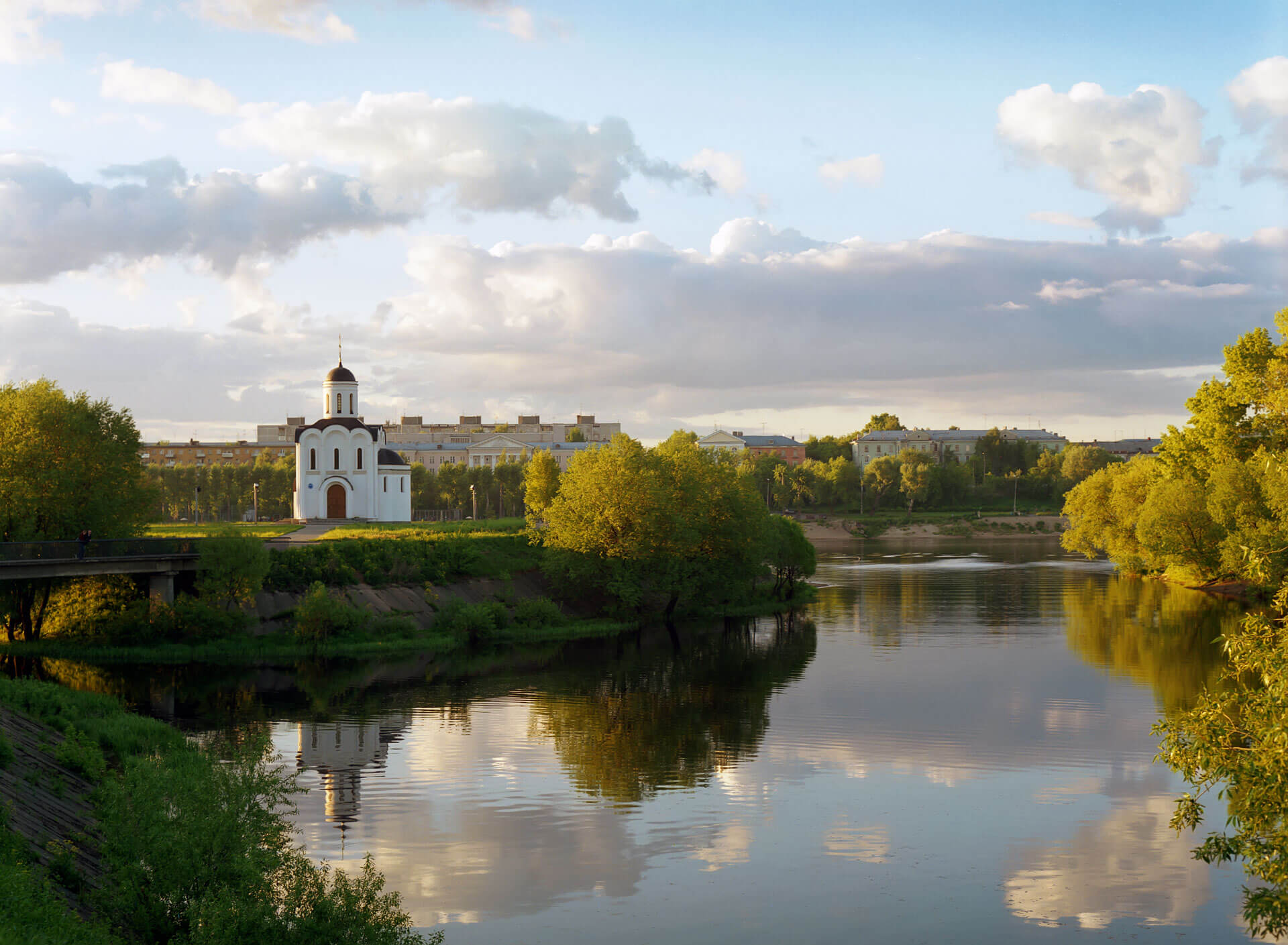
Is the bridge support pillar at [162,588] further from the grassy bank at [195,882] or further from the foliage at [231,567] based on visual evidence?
the grassy bank at [195,882]

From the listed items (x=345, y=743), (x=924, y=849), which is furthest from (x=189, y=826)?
(x=345, y=743)

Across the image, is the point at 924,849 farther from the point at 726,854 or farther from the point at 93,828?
the point at 93,828

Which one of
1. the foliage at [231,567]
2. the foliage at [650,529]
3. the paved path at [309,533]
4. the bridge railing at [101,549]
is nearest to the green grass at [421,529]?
the paved path at [309,533]

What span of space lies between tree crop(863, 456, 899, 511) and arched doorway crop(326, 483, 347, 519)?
93.3 metres

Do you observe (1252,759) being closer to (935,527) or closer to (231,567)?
(231,567)

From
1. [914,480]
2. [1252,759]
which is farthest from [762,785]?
[914,480]

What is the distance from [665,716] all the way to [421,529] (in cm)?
3797

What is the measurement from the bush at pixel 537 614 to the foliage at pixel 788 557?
54.9 feet

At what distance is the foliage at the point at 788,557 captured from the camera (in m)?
70.4

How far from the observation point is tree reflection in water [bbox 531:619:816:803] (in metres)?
29.3

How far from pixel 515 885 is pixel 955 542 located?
119 meters

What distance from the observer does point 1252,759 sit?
1415 cm

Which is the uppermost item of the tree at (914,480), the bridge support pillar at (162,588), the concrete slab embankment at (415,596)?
the tree at (914,480)

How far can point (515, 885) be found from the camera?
21.0m
